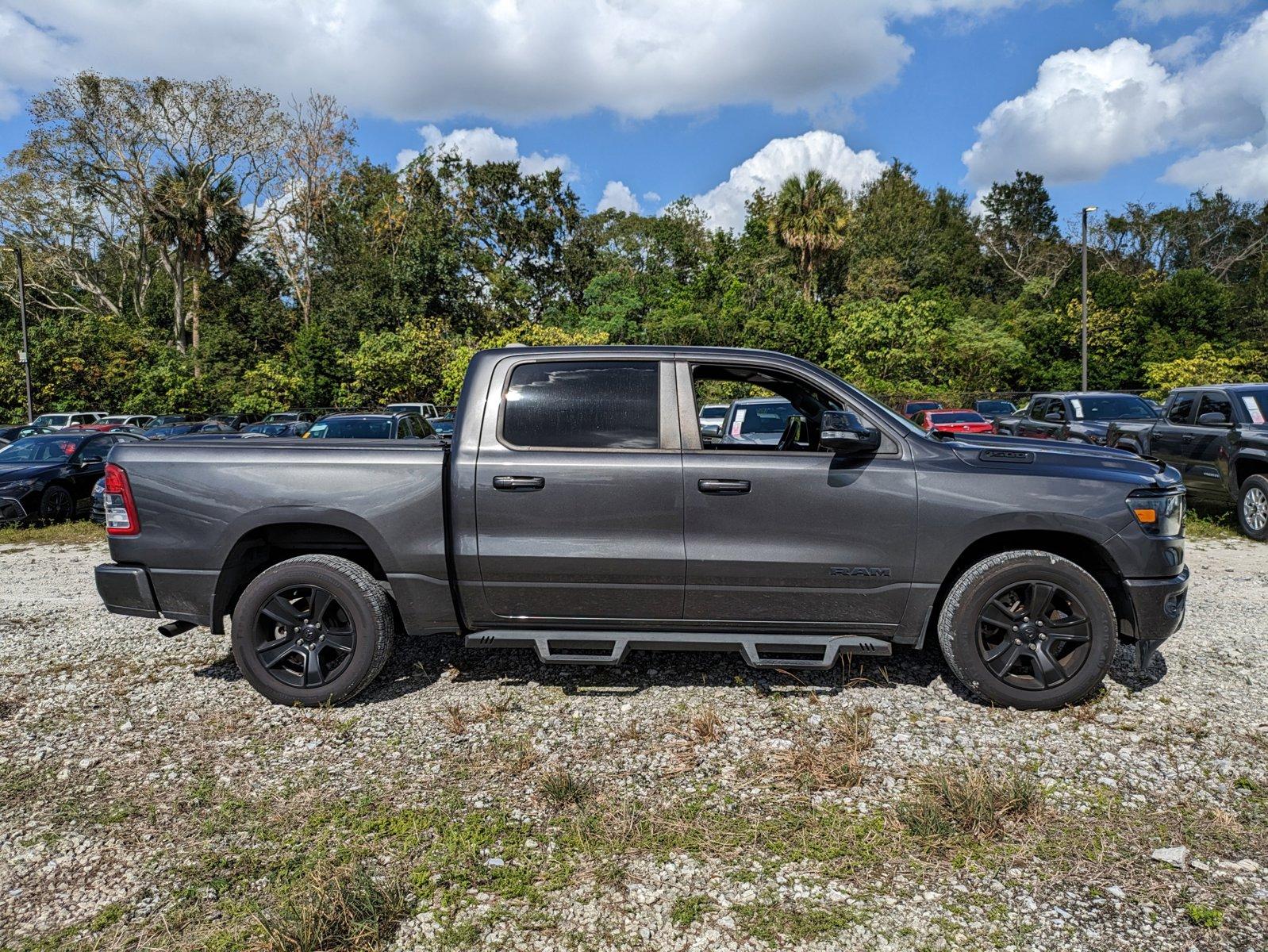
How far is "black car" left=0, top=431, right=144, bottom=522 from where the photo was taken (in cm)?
1155

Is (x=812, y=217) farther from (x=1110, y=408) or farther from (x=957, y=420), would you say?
(x=1110, y=408)

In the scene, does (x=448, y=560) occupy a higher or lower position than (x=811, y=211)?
lower

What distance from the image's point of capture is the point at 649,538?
4.18 meters

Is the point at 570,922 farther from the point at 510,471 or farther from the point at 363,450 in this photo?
the point at 363,450

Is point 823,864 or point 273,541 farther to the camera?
point 273,541

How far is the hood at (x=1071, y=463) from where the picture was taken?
418 cm

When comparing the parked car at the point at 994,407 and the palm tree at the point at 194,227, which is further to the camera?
the palm tree at the point at 194,227

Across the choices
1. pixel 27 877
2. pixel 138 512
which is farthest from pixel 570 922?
pixel 138 512

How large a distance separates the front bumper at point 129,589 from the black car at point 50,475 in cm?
875

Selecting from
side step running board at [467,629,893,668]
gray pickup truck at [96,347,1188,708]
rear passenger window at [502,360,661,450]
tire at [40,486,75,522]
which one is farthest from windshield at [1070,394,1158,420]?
tire at [40,486,75,522]

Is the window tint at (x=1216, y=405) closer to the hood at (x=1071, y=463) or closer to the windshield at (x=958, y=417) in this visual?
the hood at (x=1071, y=463)

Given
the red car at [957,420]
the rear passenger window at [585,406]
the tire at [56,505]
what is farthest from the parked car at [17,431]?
the red car at [957,420]

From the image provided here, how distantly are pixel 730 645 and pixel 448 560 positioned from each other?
5.21ft

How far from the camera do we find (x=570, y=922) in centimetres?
266
